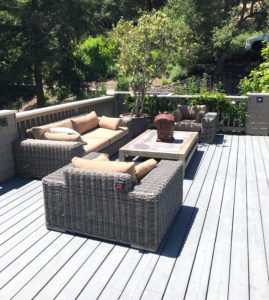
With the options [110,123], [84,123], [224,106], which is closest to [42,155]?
[84,123]

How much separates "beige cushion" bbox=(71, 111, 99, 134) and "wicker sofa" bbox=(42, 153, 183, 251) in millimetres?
2363

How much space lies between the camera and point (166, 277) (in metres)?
2.41

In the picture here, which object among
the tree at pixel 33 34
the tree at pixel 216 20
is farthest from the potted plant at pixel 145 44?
the tree at pixel 216 20

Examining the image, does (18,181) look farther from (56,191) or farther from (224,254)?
(224,254)

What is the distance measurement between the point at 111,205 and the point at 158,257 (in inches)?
23.5

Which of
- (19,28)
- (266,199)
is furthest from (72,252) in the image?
(19,28)

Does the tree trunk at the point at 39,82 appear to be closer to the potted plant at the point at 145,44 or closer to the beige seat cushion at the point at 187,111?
the potted plant at the point at 145,44

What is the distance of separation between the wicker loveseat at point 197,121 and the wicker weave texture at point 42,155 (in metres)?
2.67

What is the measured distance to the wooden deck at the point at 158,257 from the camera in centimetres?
228

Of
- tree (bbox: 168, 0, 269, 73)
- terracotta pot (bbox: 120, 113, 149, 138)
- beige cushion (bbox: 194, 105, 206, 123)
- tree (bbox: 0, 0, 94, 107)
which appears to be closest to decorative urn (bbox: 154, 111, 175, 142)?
terracotta pot (bbox: 120, 113, 149, 138)

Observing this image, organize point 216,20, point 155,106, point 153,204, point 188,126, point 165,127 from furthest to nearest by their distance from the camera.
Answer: point 216,20, point 155,106, point 188,126, point 165,127, point 153,204

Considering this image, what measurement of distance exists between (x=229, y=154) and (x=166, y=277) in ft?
12.0

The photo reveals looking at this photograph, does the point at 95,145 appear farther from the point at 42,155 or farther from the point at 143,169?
the point at 143,169

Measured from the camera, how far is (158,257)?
2674mm
